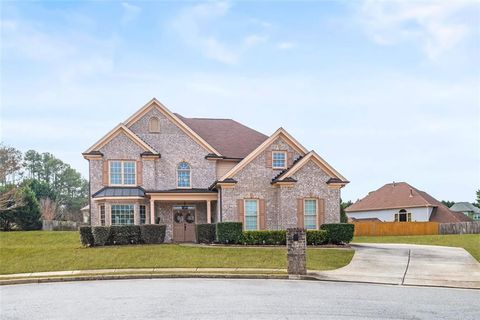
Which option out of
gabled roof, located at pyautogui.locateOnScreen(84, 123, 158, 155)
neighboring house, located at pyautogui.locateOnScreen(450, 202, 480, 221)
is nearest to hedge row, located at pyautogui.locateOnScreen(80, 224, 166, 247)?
gabled roof, located at pyautogui.locateOnScreen(84, 123, 158, 155)

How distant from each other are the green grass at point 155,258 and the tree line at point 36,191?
17.6 m

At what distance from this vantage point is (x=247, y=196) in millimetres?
29219

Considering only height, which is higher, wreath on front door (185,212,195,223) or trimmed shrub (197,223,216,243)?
wreath on front door (185,212,195,223)

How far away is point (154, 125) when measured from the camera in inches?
1271

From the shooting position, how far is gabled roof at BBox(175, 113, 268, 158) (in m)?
33.8

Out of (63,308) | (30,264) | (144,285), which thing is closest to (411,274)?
(144,285)

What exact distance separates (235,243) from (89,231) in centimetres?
805

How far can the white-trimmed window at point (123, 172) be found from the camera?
101 ft

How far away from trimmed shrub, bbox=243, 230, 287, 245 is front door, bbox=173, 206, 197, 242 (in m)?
5.78

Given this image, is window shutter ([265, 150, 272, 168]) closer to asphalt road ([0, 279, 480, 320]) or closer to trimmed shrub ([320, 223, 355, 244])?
trimmed shrub ([320, 223, 355, 244])

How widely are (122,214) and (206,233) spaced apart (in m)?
5.65

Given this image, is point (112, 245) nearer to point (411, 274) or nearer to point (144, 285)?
point (144, 285)

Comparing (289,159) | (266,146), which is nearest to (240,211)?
(266,146)

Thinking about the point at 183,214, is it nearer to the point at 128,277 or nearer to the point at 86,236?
the point at 86,236
